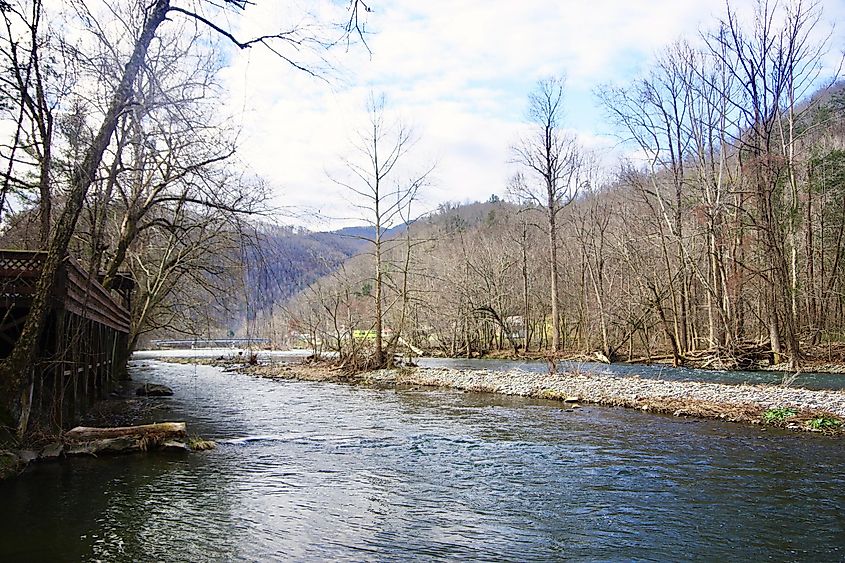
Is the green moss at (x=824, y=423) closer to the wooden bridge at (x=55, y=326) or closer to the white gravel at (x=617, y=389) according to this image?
the white gravel at (x=617, y=389)

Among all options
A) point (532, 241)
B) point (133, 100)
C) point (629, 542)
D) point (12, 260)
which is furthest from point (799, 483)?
point (532, 241)

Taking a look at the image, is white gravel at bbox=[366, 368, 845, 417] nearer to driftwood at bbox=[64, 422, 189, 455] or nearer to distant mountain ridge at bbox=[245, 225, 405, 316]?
distant mountain ridge at bbox=[245, 225, 405, 316]

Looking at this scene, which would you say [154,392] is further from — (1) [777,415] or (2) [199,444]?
(1) [777,415]

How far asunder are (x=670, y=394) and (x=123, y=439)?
13567mm

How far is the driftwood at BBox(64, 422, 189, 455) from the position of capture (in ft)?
34.3

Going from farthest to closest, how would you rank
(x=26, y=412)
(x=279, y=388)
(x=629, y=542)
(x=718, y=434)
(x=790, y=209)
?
(x=790, y=209) → (x=279, y=388) → (x=718, y=434) → (x=26, y=412) → (x=629, y=542)

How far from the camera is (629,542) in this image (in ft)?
20.5

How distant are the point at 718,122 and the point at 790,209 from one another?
5484 millimetres

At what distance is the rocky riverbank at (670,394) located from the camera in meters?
13.2

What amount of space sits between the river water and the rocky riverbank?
0.98 meters

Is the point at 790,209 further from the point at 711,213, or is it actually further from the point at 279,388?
the point at 279,388

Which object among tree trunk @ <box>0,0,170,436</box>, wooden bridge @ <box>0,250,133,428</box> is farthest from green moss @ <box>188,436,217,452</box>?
tree trunk @ <box>0,0,170,436</box>

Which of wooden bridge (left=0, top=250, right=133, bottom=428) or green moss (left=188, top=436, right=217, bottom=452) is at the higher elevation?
wooden bridge (left=0, top=250, right=133, bottom=428)

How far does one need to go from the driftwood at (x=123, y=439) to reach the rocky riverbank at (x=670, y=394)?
10638 mm
